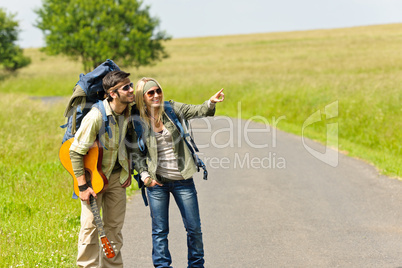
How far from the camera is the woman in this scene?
414cm

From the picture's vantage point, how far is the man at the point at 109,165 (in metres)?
3.83

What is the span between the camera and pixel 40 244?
5051 mm

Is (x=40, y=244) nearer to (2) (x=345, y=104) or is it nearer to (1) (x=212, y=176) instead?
(1) (x=212, y=176)

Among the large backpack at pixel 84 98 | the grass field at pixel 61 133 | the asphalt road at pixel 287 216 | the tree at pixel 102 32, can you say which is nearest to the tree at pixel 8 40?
the tree at pixel 102 32

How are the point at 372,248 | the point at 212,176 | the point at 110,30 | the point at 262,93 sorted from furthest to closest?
1. the point at 110,30
2. the point at 262,93
3. the point at 212,176
4. the point at 372,248

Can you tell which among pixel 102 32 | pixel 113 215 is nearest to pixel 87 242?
pixel 113 215

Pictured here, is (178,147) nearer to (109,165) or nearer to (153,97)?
(153,97)

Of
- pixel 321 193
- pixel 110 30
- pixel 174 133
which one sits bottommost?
pixel 321 193

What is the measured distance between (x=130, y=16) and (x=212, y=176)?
102ft

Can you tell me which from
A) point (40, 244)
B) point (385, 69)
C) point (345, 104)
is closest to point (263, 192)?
point (40, 244)

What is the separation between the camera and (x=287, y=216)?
6.68 meters

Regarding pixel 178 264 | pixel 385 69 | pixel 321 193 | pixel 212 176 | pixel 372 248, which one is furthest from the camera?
pixel 385 69

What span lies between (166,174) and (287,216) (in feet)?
9.88

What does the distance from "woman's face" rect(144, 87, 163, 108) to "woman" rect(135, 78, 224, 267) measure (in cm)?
6
